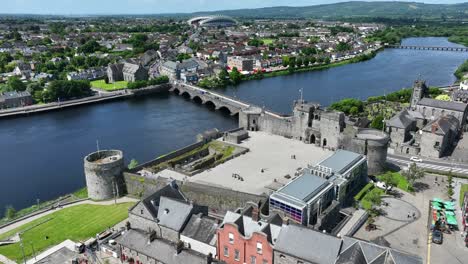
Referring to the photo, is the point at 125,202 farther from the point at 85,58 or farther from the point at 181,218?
the point at 85,58

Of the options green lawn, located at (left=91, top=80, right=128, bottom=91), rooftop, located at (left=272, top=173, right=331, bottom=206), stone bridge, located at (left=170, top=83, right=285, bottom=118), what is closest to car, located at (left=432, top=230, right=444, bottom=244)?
rooftop, located at (left=272, top=173, right=331, bottom=206)

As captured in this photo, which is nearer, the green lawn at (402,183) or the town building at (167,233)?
the town building at (167,233)

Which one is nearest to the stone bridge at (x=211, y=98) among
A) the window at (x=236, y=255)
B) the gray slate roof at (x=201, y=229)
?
the gray slate roof at (x=201, y=229)

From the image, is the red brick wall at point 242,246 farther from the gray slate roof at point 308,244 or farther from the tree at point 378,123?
the tree at point 378,123

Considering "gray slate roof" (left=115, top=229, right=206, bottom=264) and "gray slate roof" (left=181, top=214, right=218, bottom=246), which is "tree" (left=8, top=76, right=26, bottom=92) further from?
"gray slate roof" (left=181, top=214, right=218, bottom=246)

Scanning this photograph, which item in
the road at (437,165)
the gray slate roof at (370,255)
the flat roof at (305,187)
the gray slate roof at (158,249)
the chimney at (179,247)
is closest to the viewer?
the gray slate roof at (370,255)

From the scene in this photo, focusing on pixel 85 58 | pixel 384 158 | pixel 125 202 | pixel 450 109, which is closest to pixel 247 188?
pixel 125 202
